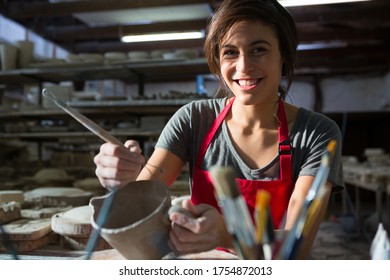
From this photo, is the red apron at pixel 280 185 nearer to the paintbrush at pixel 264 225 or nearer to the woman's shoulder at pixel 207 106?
the woman's shoulder at pixel 207 106

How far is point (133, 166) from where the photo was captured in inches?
25.5

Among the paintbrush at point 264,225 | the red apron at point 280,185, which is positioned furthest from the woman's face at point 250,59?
the paintbrush at point 264,225

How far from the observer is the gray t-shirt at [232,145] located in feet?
2.88

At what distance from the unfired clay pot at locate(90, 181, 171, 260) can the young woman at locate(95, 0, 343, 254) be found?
0.10ft

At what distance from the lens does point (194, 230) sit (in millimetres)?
563

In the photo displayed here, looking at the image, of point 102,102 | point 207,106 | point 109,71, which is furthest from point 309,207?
point 109,71

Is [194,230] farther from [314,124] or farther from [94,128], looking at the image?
[314,124]

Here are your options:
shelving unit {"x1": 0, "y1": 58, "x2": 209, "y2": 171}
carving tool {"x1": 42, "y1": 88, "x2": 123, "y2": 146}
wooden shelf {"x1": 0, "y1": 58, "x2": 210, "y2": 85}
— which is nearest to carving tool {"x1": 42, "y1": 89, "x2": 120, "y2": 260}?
carving tool {"x1": 42, "y1": 88, "x2": 123, "y2": 146}

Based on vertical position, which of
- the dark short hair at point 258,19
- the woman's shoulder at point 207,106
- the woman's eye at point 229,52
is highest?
the dark short hair at point 258,19

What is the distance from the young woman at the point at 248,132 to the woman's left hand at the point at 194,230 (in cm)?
3

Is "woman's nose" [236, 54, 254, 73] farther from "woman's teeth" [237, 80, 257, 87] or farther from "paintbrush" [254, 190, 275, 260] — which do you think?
"paintbrush" [254, 190, 275, 260]

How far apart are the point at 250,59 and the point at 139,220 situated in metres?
0.38

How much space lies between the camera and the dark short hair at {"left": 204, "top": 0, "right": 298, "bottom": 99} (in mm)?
825
